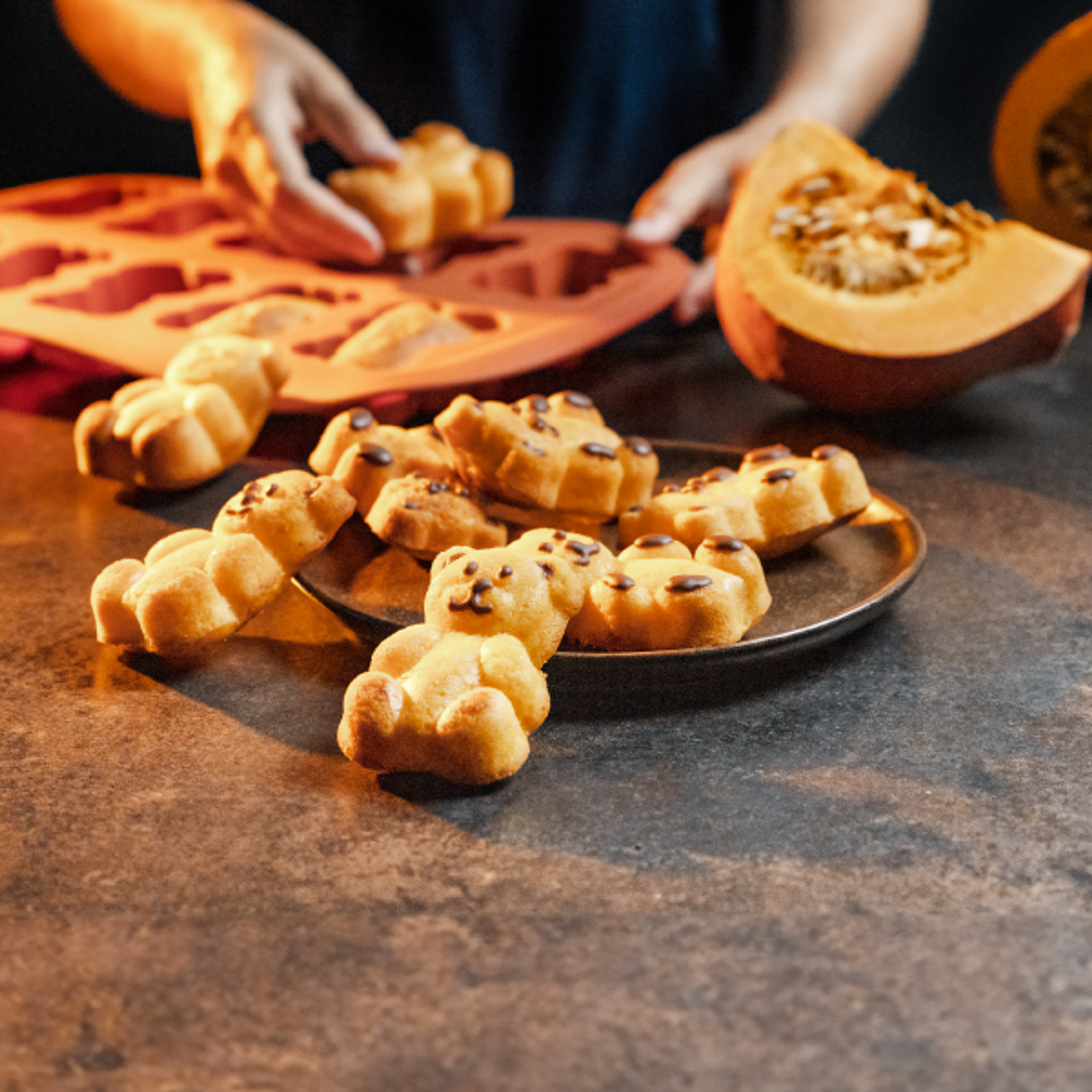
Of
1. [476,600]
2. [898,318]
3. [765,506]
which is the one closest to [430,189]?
[898,318]

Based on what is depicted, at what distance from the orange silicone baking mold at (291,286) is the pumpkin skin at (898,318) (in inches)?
6.0

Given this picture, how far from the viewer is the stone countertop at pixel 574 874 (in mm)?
535

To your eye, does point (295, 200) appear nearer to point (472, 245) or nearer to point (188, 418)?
point (472, 245)

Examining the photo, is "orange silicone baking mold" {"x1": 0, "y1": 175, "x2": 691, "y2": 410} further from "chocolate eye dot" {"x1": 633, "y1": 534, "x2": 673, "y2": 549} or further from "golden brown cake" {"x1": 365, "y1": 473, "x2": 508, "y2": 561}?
"chocolate eye dot" {"x1": 633, "y1": 534, "x2": 673, "y2": 549}

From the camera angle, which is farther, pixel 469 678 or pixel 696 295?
pixel 696 295

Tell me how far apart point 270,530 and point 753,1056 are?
1.57 ft

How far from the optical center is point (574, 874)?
25.4 inches

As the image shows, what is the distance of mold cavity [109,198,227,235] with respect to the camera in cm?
172

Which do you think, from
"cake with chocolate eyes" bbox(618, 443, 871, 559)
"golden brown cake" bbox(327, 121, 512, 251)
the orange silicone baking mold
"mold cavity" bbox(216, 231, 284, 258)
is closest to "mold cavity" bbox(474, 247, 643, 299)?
the orange silicone baking mold

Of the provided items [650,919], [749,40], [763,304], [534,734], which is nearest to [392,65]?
[749,40]

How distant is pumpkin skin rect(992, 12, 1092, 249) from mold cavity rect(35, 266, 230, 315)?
3.41ft

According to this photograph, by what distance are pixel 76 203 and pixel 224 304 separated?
53 cm

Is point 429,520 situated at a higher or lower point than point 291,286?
higher

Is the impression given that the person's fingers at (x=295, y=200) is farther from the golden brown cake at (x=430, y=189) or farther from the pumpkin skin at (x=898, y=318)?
the pumpkin skin at (x=898, y=318)
